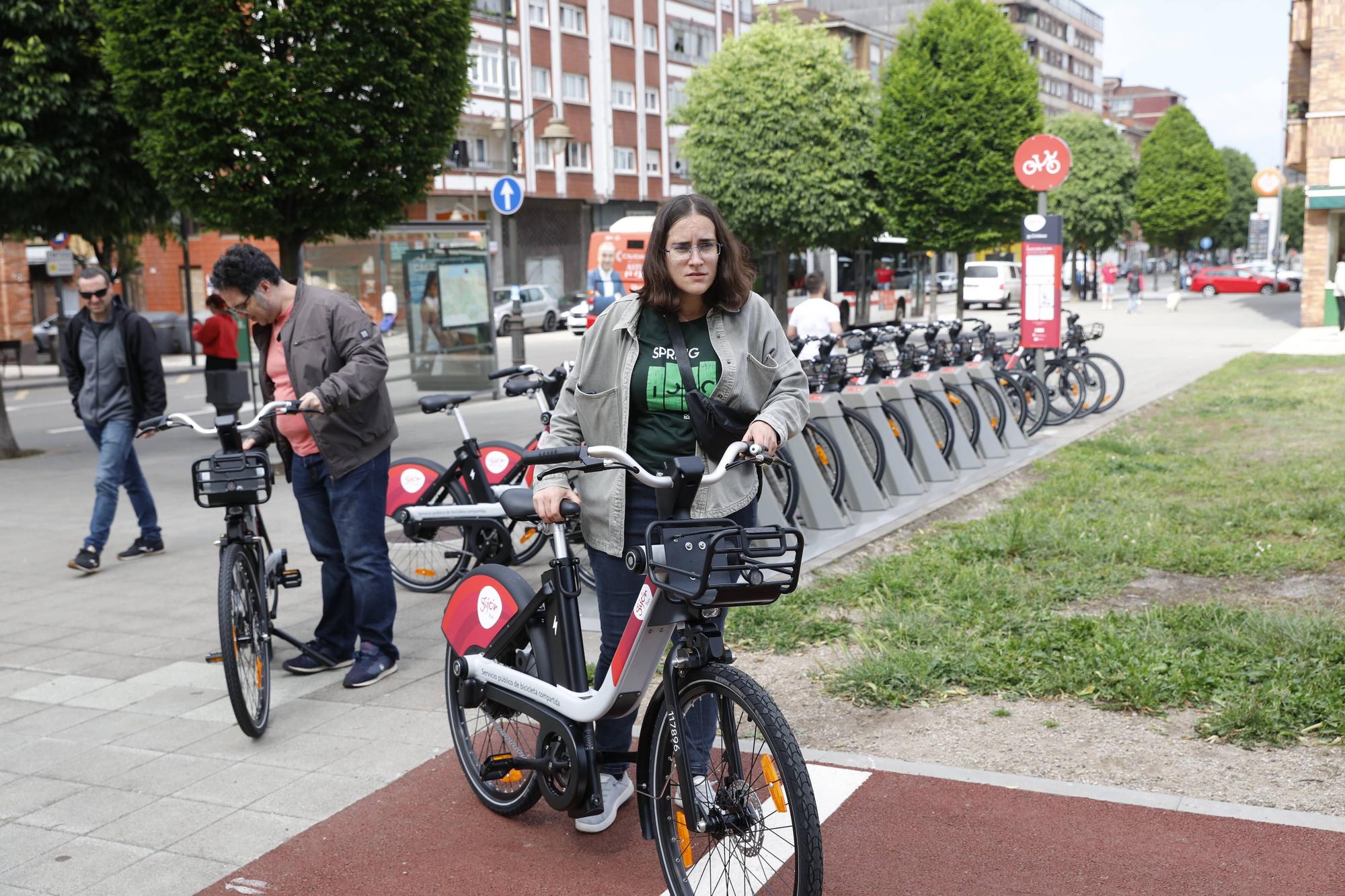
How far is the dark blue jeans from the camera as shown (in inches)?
141

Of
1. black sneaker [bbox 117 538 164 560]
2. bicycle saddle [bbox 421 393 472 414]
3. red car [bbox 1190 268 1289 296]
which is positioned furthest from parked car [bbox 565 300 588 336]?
red car [bbox 1190 268 1289 296]

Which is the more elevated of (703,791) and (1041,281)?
(1041,281)

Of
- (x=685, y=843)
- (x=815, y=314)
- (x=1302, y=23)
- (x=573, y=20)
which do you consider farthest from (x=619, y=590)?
(x=573, y=20)

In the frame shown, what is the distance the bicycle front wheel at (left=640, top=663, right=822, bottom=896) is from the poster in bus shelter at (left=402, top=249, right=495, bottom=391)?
15165 millimetres

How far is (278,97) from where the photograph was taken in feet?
Answer: 35.9

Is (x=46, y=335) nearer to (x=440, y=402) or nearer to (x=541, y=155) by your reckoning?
(x=541, y=155)

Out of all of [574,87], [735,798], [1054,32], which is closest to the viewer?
[735,798]

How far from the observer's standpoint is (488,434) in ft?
47.4

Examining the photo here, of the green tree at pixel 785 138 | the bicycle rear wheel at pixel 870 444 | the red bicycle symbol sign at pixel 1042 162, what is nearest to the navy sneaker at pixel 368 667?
the bicycle rear wheel at pixel 870 444

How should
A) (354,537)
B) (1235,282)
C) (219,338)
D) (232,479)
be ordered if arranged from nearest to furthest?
(232,479)
(354,537)
(219,338)
(1235,282)

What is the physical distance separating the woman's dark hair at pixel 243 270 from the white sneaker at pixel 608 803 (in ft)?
7.89

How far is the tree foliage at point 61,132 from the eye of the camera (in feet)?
39.9

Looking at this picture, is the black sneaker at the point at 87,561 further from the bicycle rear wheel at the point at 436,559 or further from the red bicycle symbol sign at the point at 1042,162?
the red bicycle symbol sign at the point at 1042,162

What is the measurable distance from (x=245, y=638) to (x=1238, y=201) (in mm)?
122212
